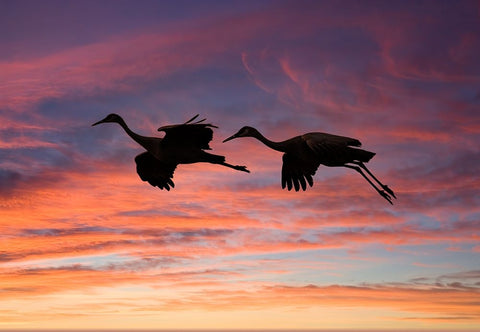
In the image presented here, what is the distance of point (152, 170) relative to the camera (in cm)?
1983

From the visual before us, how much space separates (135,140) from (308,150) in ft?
14.7

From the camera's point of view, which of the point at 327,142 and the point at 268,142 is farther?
the point at 268,142

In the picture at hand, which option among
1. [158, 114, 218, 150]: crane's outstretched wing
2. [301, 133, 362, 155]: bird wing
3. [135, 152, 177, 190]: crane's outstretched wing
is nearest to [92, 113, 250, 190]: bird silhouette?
[158, 114, 218, 150]: crane's outstretched wing

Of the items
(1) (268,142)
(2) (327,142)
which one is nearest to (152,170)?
(1) (268,142)

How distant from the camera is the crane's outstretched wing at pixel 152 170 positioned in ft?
A: 64.9

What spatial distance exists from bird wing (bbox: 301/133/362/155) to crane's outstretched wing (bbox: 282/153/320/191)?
3.49 metres

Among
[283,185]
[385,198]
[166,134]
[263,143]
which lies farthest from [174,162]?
[385,198]

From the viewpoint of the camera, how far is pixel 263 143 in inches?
726

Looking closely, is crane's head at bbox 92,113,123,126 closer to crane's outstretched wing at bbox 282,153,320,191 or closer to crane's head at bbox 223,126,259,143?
crane's head at bbox 223,126,259,143

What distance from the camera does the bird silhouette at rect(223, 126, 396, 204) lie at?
53.1 feet

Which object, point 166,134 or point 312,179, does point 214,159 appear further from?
point 312,179

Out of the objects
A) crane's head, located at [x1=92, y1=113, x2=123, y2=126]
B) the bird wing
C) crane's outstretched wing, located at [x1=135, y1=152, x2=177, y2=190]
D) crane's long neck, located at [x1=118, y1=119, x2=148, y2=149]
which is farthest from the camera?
crane's outstretched wing, located at [x1=135, y1=152, x2=177, y2=190]

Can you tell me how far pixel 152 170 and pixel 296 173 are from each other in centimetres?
421

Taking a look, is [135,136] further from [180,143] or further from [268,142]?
[268,142]
